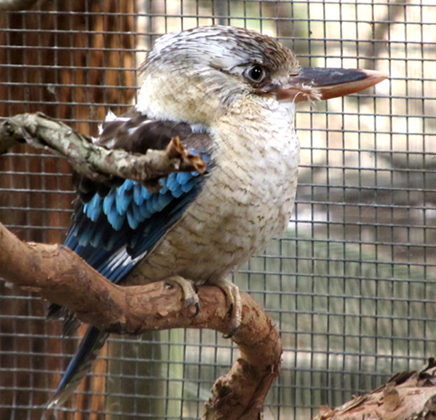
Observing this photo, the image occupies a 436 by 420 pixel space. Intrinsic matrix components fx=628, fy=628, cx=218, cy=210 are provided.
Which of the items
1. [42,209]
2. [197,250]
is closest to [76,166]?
[197,250]

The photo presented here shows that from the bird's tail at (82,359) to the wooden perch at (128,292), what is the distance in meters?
0.29

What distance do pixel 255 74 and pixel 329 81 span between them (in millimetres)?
210

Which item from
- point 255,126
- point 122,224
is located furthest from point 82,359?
point 255,126

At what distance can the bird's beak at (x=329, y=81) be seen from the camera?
147cm

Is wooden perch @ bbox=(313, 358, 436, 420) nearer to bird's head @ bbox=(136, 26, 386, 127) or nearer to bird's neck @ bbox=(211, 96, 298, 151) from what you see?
bird's neck @ bbox=(211, 96, 298, 151)

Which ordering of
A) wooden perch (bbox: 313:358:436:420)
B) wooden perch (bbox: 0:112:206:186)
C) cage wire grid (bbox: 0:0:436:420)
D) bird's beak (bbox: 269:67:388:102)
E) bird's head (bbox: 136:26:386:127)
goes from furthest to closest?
cage wire grid (bbox: 0:0:436:420) → bird's beak (bbox: 269:67:388:102) → bird's head (bbox: 136:26:386:127) → wooden perch (bbox: 313:358:436:420) → wooden perch (bbox: 0:112:206:186)

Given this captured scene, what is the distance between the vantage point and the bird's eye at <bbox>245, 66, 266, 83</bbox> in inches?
55.3

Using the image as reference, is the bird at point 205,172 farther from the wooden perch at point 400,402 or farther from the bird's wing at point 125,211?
the wooden perch at point 400,402

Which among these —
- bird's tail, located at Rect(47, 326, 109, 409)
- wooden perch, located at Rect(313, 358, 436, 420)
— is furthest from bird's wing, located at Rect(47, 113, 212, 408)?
wooden perch, located at Rect(313, 358, 436, 420)

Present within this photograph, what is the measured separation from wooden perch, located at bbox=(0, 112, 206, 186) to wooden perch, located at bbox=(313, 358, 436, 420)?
798mm

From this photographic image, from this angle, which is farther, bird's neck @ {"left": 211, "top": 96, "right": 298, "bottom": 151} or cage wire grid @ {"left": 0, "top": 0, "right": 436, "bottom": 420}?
cage wire grid @ {"left": 0, "top": 0, "right": 436, "bottom": 420}

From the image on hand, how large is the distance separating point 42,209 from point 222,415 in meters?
1.12

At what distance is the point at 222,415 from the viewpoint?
4.98ft

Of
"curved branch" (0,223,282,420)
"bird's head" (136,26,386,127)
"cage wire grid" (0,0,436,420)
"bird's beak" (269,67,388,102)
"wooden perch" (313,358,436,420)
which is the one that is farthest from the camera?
"cage wire grid" (0,0,436,420)
